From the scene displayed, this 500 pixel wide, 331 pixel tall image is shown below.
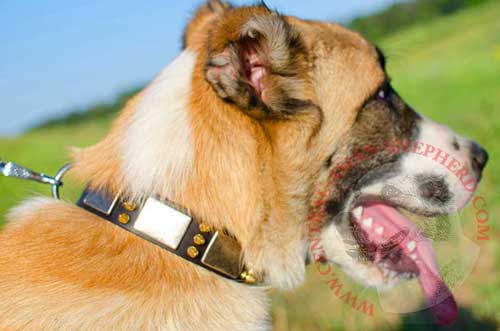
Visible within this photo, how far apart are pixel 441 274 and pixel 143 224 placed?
1624mm

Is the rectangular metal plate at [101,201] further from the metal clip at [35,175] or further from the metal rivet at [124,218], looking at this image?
the metal clip at [35,175]

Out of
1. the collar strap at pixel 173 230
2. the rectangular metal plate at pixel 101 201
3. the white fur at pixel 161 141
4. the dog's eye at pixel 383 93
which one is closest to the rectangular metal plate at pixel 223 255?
the collar strap at pixel 173 230

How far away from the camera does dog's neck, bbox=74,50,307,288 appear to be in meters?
2.42

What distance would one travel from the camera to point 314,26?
2.98 metres

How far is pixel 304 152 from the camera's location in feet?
8.92

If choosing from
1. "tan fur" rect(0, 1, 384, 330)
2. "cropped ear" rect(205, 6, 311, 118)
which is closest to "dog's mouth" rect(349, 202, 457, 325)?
"tan fur" rect(0, 1, 384, 330)

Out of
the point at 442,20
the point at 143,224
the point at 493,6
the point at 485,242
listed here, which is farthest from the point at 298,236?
the point at 493,6

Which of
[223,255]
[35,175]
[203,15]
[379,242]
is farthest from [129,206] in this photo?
[203,15]

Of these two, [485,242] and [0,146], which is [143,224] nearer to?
[485,242]

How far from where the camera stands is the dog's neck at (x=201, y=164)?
95.4 inches

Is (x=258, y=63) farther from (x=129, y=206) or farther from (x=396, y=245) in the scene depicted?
(x=396, y=245)

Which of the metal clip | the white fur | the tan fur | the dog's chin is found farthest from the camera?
the dog's chin

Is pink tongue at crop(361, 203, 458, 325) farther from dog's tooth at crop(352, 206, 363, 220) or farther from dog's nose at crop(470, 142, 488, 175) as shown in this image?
dog's nose at crop(470, 142, 488, 175)

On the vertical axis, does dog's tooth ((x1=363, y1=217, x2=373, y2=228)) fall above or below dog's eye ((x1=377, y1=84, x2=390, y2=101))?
below
